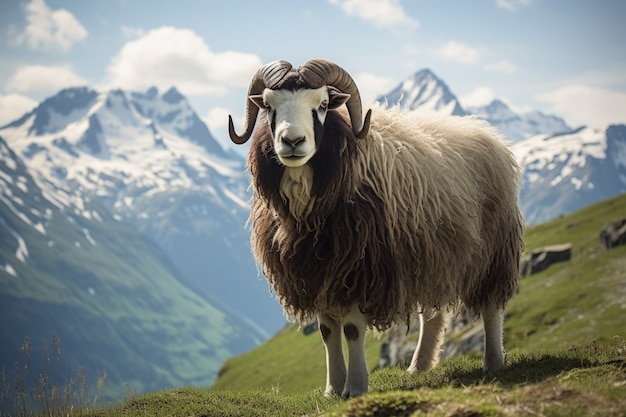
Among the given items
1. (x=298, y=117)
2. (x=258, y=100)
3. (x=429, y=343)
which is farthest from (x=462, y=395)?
(x=429, y=343)

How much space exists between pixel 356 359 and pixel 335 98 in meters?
3.94

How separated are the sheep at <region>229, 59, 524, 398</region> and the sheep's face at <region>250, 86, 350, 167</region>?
0.06ft

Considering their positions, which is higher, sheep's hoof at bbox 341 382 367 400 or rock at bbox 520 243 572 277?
sheep's hoof at bbox 341 382 367 400

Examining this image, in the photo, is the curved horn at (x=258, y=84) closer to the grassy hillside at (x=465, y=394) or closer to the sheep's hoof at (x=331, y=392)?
the grassy hillside at (x=465, y=394)

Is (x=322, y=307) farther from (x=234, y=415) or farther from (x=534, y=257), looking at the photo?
(x=534, y=257)


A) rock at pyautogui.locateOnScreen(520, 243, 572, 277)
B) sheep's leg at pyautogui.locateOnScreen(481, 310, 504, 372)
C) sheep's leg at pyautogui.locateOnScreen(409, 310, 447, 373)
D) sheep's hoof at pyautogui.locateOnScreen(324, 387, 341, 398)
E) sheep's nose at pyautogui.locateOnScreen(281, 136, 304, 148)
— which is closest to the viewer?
sheep's nose at pyautogui.locateOnScreen(281, 136, 304, 148)

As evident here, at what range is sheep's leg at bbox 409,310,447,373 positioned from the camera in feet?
46.3

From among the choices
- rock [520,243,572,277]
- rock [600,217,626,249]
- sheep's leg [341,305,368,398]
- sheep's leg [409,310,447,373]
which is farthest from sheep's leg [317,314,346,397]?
rock [520,243,572,277]

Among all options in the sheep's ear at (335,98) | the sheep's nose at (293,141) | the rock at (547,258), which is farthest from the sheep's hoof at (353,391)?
the rock at (547,258)

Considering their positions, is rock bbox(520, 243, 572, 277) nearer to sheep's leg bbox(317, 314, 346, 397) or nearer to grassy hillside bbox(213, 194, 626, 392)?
grassy hillside bbox(213, 194, 626, 392)

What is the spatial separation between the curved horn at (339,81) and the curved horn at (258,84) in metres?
0.33

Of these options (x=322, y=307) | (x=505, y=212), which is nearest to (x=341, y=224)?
(x=322, y=307)

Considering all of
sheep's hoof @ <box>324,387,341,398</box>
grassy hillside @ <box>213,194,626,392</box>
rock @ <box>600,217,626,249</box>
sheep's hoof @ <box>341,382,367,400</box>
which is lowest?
grassy hillside @ <box>213,194,626,392</box>

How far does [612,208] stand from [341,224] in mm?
80807
